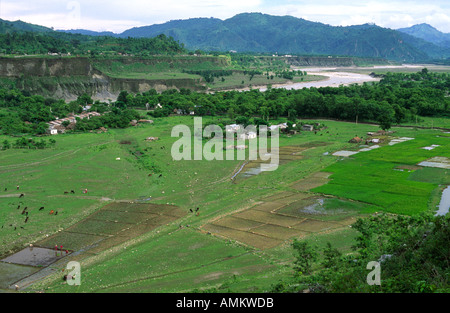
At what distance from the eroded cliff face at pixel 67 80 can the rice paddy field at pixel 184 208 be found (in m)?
61.5

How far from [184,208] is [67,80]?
315ft

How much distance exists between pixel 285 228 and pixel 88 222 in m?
16.5

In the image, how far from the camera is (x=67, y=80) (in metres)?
119

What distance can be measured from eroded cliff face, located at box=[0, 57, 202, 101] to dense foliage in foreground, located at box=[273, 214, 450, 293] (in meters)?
106

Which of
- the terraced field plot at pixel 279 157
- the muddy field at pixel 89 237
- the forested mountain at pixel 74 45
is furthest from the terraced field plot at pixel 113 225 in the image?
the forested mountain at pixel 74 45

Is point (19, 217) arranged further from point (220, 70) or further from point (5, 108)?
point (220, 70)

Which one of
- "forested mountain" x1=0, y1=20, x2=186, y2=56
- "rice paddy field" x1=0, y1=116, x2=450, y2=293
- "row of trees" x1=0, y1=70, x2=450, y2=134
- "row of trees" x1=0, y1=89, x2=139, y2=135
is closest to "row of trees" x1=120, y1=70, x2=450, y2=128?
"row of trees" x1=0, y1=70, x2=450, y2=134

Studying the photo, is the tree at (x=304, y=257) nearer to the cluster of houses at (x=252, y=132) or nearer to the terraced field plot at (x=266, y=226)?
the terraced field plot at (x=266, y=226)

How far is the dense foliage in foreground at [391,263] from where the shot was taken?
16172 mm

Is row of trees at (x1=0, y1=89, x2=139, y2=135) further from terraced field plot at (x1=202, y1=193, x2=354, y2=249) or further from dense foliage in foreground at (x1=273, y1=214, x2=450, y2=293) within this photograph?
dense foliage in foreground at (x1=273, y1=214, x2=450, y2=293)

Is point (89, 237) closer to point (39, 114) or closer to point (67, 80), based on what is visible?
point (39, 114)

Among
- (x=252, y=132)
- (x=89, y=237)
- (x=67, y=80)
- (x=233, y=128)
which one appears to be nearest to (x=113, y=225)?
(x=89, y=237)

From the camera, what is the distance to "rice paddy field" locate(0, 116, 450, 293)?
25.6 meters
